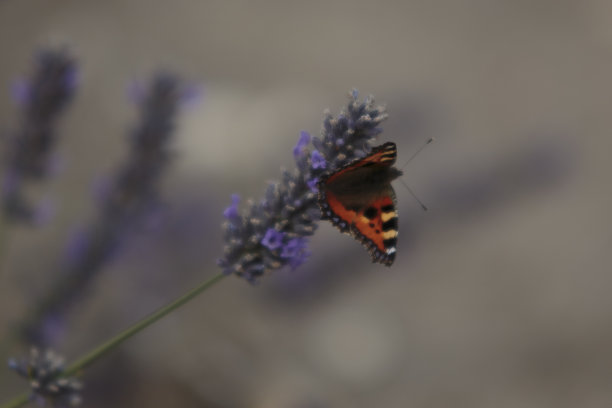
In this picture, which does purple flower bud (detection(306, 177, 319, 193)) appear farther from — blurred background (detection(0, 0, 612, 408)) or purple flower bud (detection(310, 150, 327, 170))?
blurred background (detection(0, 0, 612, 408))

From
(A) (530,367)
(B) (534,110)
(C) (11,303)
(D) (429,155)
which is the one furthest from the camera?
(B) (534,110)

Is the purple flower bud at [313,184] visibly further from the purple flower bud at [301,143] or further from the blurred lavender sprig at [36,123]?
the blurred lavender sprig at [36,123]

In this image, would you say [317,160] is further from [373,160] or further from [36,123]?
[36,123]

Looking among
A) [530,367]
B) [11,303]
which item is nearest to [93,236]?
[11,303]

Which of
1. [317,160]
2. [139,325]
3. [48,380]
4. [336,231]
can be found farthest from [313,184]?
[336,231]

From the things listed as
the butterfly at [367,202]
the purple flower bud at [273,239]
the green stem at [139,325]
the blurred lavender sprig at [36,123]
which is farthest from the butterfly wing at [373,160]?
the blurred lavender sprig at [36,123]

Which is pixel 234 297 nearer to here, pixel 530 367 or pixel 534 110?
pixel 530 367

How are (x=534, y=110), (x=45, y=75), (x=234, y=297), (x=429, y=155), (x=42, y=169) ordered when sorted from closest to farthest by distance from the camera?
(x=45, y=75) < (x=42, y=169) < (x=234, y=297) < (x=429, y=155) < (x=534, y=110)

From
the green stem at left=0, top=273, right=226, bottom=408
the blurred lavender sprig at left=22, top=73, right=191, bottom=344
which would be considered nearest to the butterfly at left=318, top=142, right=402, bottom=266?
the green stem at left=0, top=273, right=226, bottom=408
